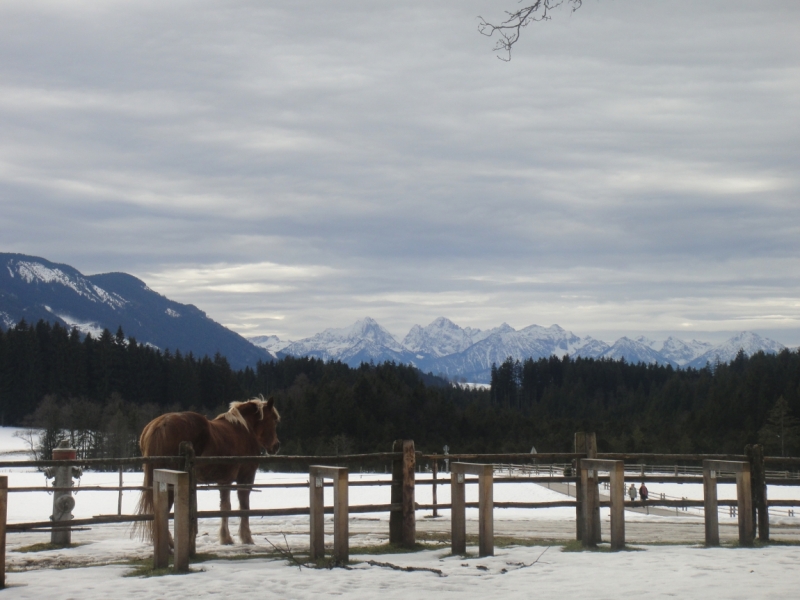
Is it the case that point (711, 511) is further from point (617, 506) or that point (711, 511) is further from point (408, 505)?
point (408, 505)

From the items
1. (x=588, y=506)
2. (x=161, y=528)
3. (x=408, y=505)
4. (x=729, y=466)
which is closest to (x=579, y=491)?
(x=588, y=506)

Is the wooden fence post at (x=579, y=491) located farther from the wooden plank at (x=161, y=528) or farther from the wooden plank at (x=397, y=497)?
the wooden plank at (x=161, y=528)

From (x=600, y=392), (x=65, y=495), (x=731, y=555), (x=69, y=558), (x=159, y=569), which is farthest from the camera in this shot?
(x=600, y=392)

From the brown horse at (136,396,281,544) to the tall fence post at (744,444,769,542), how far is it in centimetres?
720

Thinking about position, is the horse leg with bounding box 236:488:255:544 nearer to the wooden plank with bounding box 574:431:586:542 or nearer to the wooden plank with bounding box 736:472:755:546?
the wooden plank with bounding box 574:431:586:542

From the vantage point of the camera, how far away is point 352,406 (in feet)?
316

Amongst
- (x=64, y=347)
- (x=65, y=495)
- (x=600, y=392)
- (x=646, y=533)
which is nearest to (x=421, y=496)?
(x=646, y=533)

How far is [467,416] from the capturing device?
10406 cm

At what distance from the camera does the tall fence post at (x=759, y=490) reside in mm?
11805

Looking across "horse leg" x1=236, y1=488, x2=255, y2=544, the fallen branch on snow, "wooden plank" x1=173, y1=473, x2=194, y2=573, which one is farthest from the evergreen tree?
"wooden plank" x1=173, y1=473, x2=194, y2=573

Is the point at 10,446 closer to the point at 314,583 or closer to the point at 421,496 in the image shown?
the point at 421,496

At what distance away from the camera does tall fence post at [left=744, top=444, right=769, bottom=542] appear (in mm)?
11805

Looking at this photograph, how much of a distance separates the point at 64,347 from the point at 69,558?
355 ft

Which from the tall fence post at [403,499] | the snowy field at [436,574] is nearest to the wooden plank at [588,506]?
the snowy field at [436,574]
